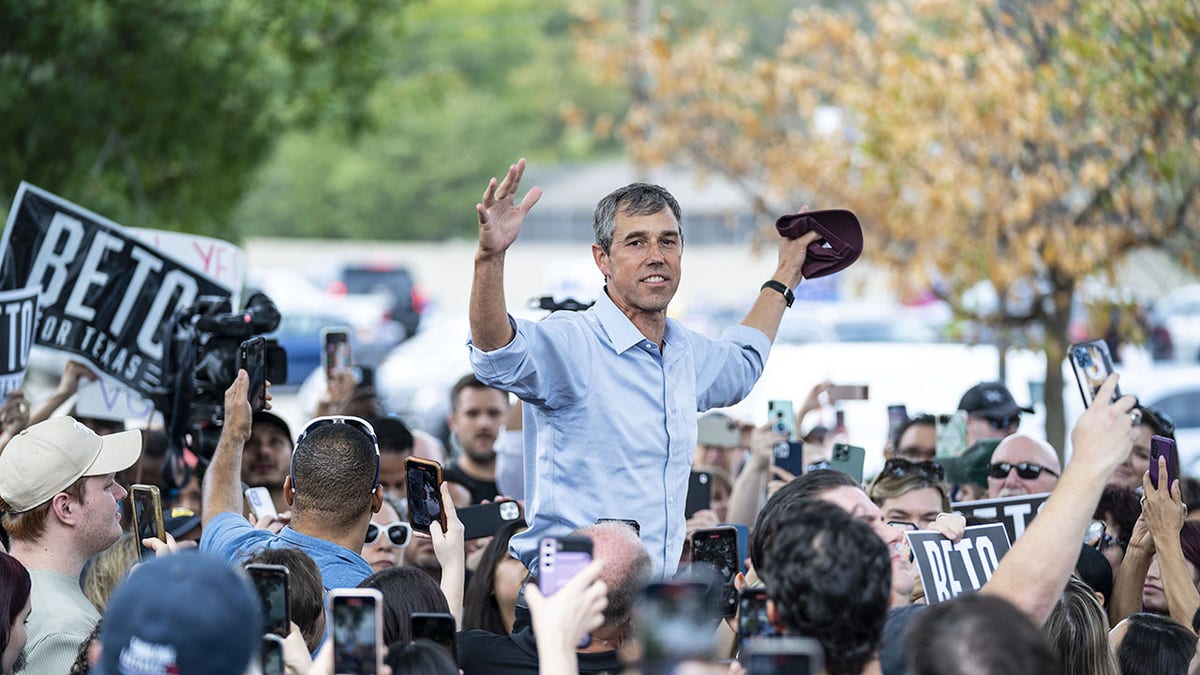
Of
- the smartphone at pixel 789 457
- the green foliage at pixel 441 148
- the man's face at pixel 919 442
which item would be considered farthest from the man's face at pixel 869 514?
the green foliage at pixel 441 148

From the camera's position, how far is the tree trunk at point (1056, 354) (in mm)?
11625

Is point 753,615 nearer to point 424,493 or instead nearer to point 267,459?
point 424,493

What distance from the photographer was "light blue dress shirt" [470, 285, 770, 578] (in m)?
4.86

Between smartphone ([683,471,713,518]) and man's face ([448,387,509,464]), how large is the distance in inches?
70.0

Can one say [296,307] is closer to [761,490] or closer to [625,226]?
[761,490]

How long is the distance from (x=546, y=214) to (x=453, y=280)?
9.13 m

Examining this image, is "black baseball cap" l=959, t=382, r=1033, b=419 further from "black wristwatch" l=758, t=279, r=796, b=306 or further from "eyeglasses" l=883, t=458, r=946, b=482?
"black wristwatch" l=758, t=279, r=796, b=306

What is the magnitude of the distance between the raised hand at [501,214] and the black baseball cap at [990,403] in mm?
4751

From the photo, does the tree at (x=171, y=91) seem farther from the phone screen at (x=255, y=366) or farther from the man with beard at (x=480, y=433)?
the phone screen at (x=255, y=366)

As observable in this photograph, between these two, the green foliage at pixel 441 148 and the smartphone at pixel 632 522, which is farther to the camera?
the green foliage at pixel 441 148

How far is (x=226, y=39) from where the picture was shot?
11969 mm

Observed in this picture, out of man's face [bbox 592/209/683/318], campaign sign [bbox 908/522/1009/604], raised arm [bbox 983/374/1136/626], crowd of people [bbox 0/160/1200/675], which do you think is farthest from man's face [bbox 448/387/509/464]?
raised arm [bbox 983/374/1136/626]

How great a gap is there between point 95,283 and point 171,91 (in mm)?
4227

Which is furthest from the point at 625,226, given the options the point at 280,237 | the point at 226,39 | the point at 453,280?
the point at 280,237
